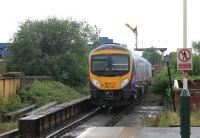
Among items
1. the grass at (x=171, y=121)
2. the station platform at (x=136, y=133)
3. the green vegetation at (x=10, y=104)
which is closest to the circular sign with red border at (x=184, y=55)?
the station platform at (x=136, y=133)

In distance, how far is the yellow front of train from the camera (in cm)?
2373

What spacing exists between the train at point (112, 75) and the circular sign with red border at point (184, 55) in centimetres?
1336

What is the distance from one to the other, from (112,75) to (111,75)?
5 cm

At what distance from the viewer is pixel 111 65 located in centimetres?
2412

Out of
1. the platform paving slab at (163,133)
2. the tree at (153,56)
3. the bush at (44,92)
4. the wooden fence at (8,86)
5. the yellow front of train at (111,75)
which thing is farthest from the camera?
the tree at (153,56)

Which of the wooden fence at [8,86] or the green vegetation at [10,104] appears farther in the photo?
the wooden fence at [8,86]

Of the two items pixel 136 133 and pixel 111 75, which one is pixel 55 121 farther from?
pixel 136 133

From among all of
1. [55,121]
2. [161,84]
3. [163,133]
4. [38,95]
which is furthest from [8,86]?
[163,133]

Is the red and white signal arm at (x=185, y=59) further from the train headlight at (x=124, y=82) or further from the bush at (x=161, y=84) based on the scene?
the bush at (x=161, y=84)

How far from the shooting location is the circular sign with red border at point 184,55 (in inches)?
405

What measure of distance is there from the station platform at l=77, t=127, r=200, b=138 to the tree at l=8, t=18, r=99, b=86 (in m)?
20.3

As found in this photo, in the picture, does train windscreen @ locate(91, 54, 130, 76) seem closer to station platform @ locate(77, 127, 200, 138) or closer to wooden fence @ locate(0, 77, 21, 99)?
wooden fence @ locate(0, 77, 21, 99)

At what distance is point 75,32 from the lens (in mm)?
37469

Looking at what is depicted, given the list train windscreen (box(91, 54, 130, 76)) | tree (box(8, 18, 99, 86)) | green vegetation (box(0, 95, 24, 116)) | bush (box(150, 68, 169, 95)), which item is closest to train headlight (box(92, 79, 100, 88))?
train windscreen (box(91, 54, 130, 76))
